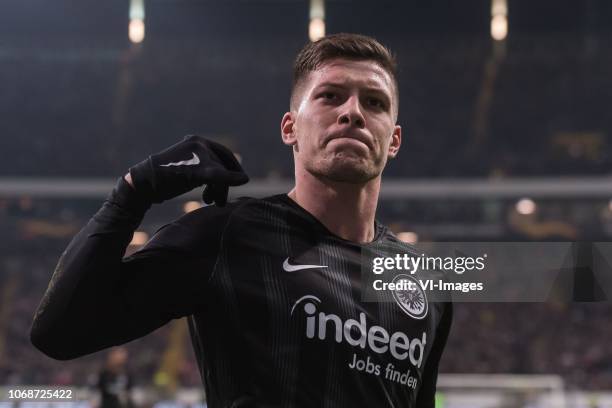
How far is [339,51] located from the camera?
1.63 m

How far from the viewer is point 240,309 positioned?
4.76ft

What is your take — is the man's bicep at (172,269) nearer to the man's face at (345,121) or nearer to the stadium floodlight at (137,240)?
the stadium floodlight at (137,240)

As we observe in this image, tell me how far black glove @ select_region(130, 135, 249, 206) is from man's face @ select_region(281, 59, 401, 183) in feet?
0.63

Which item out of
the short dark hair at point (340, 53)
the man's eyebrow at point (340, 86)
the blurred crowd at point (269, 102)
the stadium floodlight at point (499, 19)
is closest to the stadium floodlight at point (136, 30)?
the blurred crowd at point (269, 102)

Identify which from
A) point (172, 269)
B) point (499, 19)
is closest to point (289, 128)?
point (172, 269)

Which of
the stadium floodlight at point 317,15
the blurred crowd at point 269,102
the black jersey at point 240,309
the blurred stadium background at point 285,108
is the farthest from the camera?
the stadium floodlight at point 317,15

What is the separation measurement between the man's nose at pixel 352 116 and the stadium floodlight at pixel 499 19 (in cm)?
1615

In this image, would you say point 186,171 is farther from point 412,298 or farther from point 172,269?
point 412,298

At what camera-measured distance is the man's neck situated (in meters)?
1.60

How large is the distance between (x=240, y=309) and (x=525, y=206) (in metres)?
14.7

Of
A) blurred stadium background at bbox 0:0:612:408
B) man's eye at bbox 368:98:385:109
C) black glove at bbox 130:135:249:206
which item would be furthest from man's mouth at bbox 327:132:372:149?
blurred stadium background at bbox 0:0:612:408

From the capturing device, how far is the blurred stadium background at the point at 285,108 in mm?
15375

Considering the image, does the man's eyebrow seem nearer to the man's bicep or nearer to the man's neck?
the man's neck

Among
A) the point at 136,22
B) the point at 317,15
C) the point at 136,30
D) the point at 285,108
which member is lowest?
the point at 285,108
